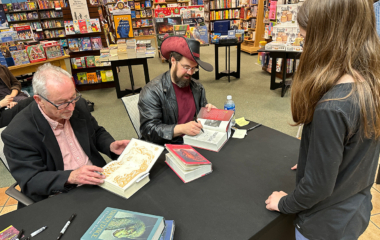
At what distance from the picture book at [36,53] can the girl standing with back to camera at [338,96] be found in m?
4.74

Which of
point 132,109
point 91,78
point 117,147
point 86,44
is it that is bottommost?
point 91,78

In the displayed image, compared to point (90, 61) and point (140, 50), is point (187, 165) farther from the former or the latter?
point (90, 61)

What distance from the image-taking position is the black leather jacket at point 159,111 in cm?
170

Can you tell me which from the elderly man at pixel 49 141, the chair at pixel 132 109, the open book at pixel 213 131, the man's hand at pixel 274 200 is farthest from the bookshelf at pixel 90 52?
the man's hand at pixel 274 200

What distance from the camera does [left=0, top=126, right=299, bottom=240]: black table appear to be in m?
0.95

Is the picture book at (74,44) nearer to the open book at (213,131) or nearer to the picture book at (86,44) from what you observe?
the picture book at (86,44)

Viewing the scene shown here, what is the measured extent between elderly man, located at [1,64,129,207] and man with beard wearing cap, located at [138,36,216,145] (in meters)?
0.46

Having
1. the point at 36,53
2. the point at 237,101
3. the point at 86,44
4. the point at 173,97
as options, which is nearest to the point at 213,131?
the point at 173,97

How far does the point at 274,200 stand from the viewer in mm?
1004

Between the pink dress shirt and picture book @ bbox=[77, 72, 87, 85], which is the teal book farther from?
picture book @ bbox=[77, 72, 87, 85]

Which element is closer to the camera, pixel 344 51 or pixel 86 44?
pixel 344 51

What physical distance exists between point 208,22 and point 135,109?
30.7ft

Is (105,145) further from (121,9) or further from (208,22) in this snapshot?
(208,22)

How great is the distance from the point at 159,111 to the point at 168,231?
1061 mm
